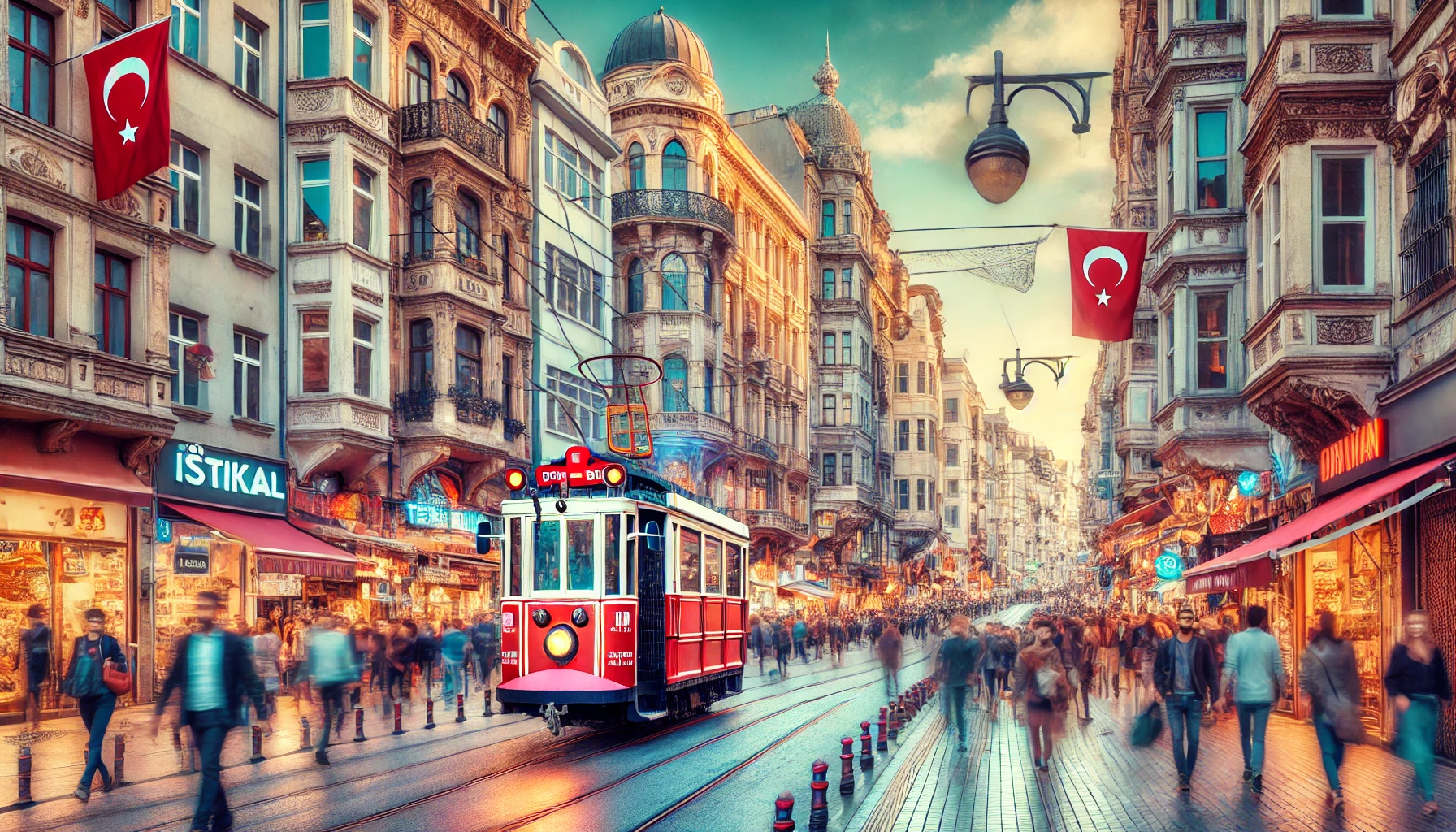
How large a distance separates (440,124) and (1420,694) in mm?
23049

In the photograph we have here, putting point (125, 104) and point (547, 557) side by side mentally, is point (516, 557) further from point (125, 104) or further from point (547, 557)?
point (125, 104)

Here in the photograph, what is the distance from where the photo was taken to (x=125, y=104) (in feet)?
67.4

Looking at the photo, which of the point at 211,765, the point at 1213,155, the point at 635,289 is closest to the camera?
the point at 211,765

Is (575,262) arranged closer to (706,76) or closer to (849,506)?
(706,76)

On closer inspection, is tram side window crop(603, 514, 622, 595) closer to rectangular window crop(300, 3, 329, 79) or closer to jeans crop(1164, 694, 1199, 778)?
jeans crop(1164, 694, 1199, 778)

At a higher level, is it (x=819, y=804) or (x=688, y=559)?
(x=688, y=559)

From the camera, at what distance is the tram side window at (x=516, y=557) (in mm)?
17625

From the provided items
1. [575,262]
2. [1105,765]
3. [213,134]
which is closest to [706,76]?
[575,262]

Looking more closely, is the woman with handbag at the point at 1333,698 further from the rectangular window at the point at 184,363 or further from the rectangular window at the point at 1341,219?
the rectangular window at the point at 184,363

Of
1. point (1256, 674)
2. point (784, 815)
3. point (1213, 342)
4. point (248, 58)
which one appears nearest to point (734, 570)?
point (1213, 342)

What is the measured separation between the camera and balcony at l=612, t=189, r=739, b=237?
44906mm

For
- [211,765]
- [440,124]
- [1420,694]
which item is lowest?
[211,765]

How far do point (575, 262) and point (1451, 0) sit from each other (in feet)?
88.3

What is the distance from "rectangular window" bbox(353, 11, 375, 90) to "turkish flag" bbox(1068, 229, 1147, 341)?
16.8 metres
